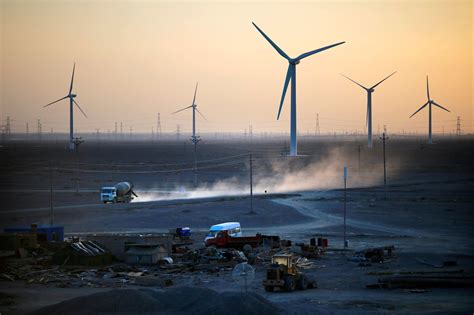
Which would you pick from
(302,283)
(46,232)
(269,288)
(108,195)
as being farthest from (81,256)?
(108,195)

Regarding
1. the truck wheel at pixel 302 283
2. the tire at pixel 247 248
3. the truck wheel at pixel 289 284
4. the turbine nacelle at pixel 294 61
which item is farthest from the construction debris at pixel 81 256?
the turbine nacelle at pixel 294 61

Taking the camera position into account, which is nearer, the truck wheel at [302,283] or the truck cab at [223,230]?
the truck wheel at [302,283]

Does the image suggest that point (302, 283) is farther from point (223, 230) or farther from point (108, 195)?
point (108, 195)

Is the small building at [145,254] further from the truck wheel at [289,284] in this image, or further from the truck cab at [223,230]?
the truck wheel at [289,284]

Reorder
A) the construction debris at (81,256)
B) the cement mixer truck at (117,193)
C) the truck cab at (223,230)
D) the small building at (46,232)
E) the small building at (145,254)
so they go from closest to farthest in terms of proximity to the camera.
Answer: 1. the construction debris at (81,256)
2. the small building at (145,254)
3. the truck cab at (223,230)
4. the small building at (46,232)
5. the cement mixer truck at (117,193)

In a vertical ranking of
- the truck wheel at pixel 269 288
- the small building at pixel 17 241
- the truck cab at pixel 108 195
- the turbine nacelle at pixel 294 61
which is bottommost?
the truck wheel at pixel 269 288

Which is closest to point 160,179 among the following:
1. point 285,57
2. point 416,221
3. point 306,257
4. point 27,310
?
point 285,57

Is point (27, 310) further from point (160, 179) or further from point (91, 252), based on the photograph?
point (160, 179)
